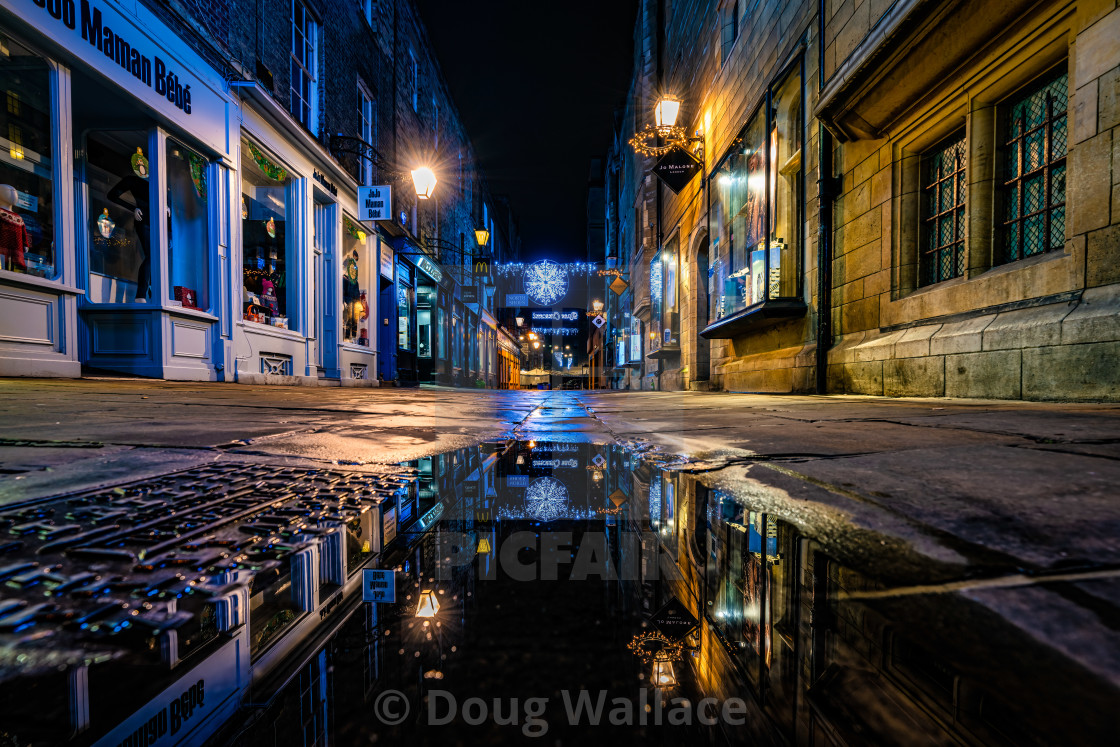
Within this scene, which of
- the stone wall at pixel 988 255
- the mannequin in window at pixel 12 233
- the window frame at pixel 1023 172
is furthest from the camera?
the mannequin in window at pixel 12 233

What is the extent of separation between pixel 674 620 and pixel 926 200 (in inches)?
250

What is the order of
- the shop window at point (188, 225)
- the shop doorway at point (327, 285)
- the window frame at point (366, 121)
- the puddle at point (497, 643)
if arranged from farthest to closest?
1. the window frame at point (366, 121)
2. the shop doorway at point (327, 285)
3. the shop window at point (188, 225)
4. the puddle at point (497, 643)

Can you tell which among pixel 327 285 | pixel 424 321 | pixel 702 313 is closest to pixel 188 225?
pixel 327 285

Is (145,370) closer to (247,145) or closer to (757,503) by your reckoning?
(247,145)

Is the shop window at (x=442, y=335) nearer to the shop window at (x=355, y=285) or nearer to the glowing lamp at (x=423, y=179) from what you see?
the shop window at (x=355, y=285)

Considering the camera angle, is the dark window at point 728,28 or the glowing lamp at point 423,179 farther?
the glowing lamp at point 423,179

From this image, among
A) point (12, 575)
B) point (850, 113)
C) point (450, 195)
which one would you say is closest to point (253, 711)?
point (12, 575)

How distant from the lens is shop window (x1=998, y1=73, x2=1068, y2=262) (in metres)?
3.83

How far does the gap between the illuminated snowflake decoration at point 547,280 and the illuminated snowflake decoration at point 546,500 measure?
24044 mm

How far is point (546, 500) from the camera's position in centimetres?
120

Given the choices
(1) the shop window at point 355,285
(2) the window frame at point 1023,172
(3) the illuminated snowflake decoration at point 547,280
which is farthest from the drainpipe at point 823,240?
(3) the illuminated snowflake decoration at point 547,280

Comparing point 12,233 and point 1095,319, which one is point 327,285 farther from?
point 1095,319

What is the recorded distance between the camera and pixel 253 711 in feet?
1.36

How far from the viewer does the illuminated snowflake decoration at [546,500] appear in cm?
107
